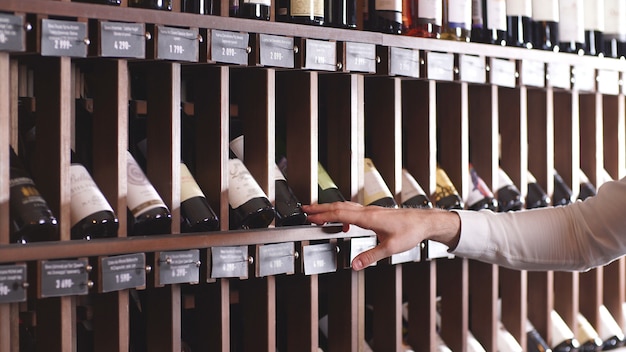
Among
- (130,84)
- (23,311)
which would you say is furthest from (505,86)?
(23,311)

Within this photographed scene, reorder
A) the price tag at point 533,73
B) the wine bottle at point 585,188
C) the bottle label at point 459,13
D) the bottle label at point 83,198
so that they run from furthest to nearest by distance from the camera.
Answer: the wine bottle at point 585,188 → the price tag at point 533,73 → the bottle label at point 459,13 → the bottle label at point 83,198

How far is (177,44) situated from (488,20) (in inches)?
29.9

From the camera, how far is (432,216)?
1.44 metres

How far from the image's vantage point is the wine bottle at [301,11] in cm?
149

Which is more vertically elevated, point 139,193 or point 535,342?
point 139,193

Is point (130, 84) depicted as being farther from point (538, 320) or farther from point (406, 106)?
point (538, 320)

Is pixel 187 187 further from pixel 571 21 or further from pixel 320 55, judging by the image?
pixel 571 21

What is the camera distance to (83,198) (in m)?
1.26

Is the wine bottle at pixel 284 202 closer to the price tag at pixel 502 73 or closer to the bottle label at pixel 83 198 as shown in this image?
the bottle label at pixel 83 198

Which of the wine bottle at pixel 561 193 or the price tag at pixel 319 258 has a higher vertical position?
the wine bottle at pixel 561 193

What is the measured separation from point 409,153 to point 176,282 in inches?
25.6

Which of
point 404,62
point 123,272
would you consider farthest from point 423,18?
point 123,272

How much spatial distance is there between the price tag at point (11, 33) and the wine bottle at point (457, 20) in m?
0.87

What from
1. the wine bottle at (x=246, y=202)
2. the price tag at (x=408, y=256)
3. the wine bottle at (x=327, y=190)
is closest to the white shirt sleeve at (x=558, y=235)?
the price tag at (x=408, y=256)
